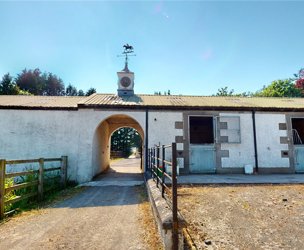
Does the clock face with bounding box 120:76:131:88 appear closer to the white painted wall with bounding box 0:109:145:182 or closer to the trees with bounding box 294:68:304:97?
the white painted wall with bounding box 0:109:145:182

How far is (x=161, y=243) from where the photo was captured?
320 centimetres

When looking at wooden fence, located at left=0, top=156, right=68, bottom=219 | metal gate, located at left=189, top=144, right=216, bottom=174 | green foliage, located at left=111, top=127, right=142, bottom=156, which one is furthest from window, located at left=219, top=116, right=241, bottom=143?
green foliage, located at left=111, top=127, right=142, bottom=156

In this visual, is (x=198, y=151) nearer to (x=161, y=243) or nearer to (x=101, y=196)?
(x=101, y=196)

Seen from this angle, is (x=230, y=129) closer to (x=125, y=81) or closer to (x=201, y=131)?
(x=201, y=131)

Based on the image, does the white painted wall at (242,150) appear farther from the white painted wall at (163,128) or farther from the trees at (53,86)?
the trees at (53,86)

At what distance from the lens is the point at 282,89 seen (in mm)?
32375

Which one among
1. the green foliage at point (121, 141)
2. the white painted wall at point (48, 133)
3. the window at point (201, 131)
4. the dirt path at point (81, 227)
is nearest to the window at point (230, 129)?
the window at point (201, 131)

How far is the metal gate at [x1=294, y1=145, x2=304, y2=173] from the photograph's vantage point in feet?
34.0

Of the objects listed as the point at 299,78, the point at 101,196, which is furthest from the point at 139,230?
the point at 299,78

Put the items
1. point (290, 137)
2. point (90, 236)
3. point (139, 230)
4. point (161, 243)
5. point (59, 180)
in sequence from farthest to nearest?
point (290, 137)
point (59, 180)
point (139, 230)
point (90, 236)
point (161, 243)

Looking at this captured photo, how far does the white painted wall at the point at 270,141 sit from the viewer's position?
33.6 feet

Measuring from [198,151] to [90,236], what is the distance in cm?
733

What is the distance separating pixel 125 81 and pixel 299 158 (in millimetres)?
10545

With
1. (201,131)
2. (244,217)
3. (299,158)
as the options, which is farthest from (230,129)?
(244,217)
